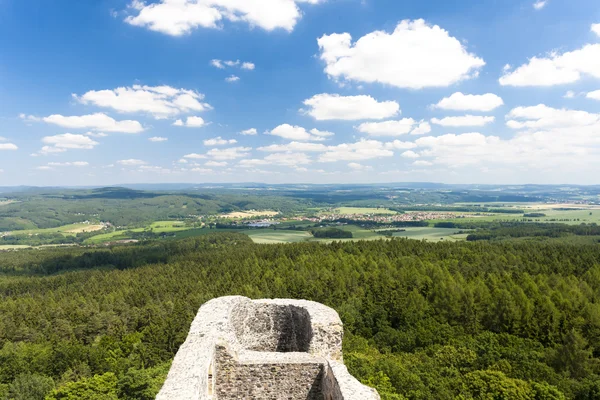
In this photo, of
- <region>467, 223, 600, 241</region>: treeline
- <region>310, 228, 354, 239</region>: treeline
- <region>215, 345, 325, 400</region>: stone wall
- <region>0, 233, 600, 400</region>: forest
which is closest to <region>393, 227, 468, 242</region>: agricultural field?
<region>467, 223, 600, 241</region>: treeline

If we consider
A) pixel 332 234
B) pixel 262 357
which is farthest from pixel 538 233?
pixel 262 357

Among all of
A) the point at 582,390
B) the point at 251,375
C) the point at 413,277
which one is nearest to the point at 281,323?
the point at 251,375

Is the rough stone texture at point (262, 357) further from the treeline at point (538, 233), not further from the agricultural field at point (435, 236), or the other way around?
the treeline at point (538, 233)

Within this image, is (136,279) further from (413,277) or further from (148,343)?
(413,277)

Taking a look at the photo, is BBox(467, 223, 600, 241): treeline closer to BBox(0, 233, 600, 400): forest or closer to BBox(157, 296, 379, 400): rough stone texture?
BBox(0, 233, 600, 400): forest

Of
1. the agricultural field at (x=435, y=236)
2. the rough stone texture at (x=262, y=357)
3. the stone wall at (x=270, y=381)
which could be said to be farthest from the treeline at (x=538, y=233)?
the stone wall at (x=270, y=381)
